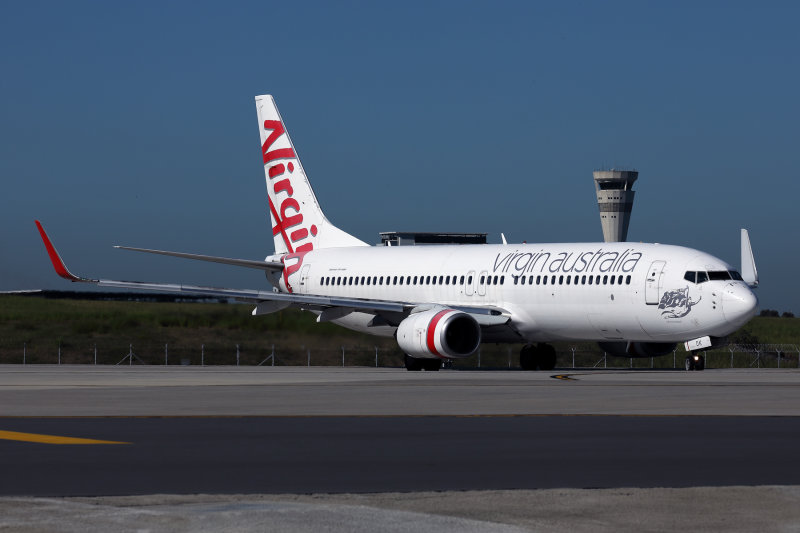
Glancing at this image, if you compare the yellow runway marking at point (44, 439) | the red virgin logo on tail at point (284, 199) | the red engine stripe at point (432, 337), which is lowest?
the yellow runway marking at point (44, 439)

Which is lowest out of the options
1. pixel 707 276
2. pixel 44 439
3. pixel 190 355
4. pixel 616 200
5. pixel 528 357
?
pixel 190 355

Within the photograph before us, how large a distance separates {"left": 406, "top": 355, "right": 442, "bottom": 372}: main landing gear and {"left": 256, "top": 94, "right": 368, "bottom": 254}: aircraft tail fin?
32.1 ft

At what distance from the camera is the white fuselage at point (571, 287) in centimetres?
3784

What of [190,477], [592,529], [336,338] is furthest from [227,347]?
[592,529]

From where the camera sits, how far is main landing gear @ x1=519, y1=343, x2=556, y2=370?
44594 millimetres

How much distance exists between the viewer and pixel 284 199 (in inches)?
2093

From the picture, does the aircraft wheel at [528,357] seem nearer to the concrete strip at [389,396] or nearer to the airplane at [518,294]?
the airplane at [518,294]

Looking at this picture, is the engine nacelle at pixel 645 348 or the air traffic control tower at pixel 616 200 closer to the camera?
the engine nacelle at pixel 645 348

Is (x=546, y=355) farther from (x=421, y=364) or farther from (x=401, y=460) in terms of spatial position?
(x=401, y=460)

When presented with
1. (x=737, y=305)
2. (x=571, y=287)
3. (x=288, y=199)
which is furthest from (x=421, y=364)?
(x=288, y=199)

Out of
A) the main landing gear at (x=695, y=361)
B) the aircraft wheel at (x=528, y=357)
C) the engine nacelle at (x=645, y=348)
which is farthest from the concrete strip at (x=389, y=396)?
the aircraft wheel at (x=528, y=357)

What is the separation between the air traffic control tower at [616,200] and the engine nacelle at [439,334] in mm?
112980

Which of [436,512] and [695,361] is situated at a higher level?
[436,512]

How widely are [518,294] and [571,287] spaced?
2333 mm
